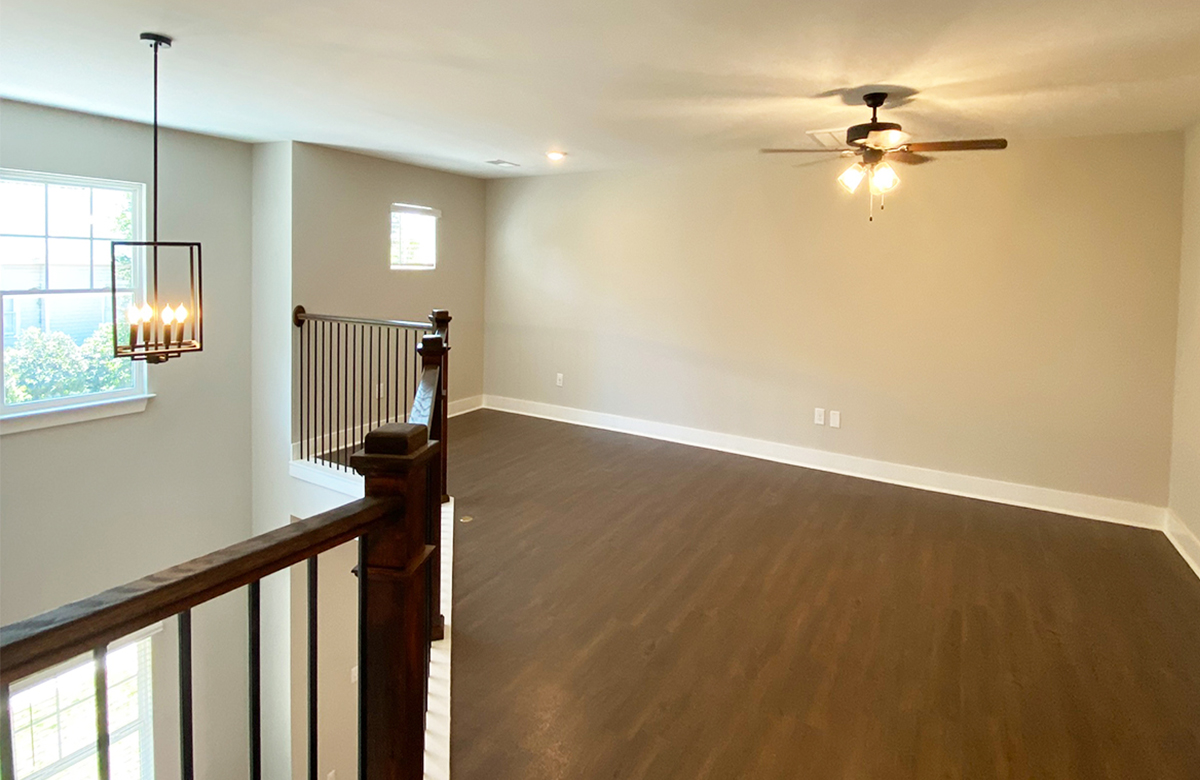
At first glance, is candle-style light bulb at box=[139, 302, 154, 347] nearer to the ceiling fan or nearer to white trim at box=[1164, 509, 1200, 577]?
the ceiling fan

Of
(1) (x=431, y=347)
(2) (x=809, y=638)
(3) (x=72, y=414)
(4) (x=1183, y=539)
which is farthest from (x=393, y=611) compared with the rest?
(4) (x=1183, y=539)

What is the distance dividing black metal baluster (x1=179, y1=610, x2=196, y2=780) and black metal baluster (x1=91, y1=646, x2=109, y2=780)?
9 cm

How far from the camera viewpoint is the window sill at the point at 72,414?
14.2ft

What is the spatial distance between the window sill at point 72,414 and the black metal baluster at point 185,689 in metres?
4.41

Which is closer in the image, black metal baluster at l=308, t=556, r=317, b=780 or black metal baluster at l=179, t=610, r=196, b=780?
black metal baluster at l=179, t=610, r=196, b=780

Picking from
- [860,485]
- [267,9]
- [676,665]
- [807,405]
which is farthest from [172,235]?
[860,485]

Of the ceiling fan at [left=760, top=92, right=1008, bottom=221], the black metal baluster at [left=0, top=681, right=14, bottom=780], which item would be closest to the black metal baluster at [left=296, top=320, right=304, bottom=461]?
the ceiling fan at [left=760, top=92, right=1008, bottom=221]

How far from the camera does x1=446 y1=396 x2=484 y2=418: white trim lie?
7.38 metres

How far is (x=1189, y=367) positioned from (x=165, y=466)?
681 centimetres

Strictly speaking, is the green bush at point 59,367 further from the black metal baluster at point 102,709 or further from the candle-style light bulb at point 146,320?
the black metal baluster at point 102,709

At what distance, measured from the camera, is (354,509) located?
1218 millimetres

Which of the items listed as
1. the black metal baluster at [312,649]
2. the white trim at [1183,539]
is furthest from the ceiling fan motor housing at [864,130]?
the black metal baluster at [312,649]

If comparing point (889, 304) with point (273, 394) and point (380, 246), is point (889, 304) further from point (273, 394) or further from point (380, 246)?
point (273, 394)

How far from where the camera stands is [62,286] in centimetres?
454
